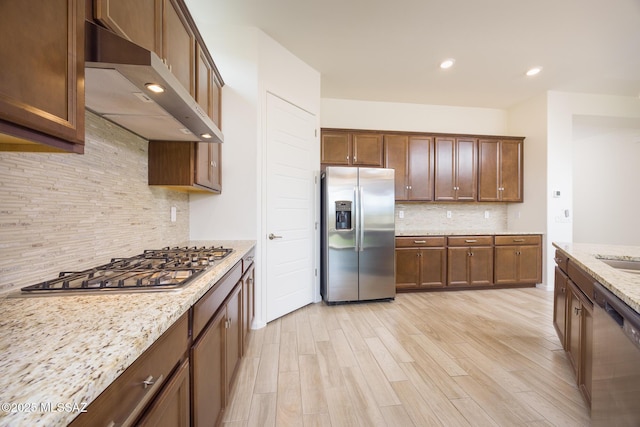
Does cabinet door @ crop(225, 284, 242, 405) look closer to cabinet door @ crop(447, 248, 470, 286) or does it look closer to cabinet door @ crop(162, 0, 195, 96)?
cabinet door @ crop(162, 0, 195, 96)

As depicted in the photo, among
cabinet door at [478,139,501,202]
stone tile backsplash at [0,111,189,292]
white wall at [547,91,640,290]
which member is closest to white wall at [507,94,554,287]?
white wall at [547,91,640,290]

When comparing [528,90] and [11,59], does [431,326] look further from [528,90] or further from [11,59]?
[528,90]

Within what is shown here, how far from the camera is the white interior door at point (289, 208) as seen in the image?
2605 millimetres

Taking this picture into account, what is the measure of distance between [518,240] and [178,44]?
→ 456cm

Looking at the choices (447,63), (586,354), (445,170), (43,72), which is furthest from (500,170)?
(43,72)

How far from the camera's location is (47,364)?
49 cm

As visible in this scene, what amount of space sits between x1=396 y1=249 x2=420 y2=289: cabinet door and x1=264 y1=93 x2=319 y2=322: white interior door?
1.26 metres

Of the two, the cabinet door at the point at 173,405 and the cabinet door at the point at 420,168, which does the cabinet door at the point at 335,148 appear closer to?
the cabinet door at the point at 420,168

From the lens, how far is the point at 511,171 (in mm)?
4051

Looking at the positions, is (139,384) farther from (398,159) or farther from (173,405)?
(398,159)

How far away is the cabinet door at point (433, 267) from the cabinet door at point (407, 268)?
0.07 meters

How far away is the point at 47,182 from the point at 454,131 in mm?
4867

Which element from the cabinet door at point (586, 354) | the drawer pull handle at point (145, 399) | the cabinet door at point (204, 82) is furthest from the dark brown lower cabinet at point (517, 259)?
the drawer pull handle at point (145, 399)

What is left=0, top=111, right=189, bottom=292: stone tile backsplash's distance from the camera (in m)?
0.94
